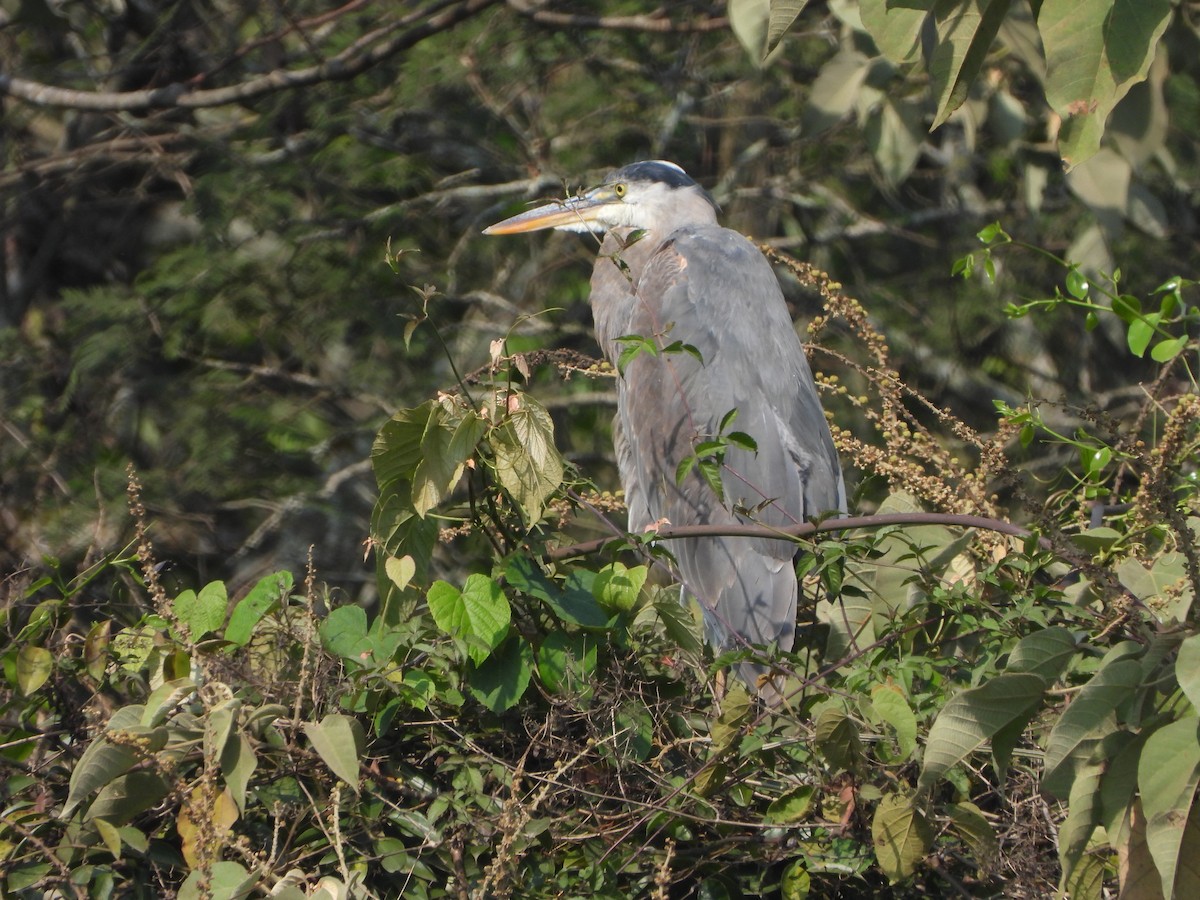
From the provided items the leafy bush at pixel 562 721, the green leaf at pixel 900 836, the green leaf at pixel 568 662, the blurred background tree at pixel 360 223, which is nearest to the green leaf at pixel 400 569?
the leafy bush at pixel 562 721

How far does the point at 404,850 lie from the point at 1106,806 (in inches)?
33.2

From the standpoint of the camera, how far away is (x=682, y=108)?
5113mm

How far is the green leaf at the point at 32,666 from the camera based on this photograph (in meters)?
1.70

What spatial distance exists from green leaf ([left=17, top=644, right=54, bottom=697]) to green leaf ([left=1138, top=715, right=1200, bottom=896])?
4.28ft

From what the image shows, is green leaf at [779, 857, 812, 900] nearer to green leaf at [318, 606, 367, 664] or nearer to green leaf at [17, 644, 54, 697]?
green leaf at [318, 606, 367, 664]

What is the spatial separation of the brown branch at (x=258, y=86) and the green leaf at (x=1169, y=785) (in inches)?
129

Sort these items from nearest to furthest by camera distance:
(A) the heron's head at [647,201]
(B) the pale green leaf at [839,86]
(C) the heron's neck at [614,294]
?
(B) the pale green leaf at [839,86]
(C) the heron's neck at [614,294]
(A) the heron's head at [647,201]

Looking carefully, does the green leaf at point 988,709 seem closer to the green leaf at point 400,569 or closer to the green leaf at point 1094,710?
the green leaf at point 1094,710

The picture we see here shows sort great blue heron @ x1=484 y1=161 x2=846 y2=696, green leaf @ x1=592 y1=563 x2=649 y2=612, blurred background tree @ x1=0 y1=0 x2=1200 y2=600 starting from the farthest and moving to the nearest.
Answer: blurred background tree @ x1=0 y1=0 x2=1200 y2=600
great blue heron @ x1=484 y1=161 x2=846 y2=696
green leaf @ x1=592 y1=563 x2=649 y2=612

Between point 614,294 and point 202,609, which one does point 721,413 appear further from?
point 202,609

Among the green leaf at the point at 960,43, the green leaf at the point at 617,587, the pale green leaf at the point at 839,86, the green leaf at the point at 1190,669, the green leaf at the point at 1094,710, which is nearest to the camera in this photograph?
the green leaf at the point at 1190,669

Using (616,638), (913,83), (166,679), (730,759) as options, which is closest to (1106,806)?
(730,759)

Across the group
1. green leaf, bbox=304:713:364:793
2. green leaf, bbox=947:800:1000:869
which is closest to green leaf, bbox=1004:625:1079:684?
green leaf, bbox=947:800:1000:869

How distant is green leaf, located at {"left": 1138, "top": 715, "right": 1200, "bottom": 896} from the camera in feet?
4.41
